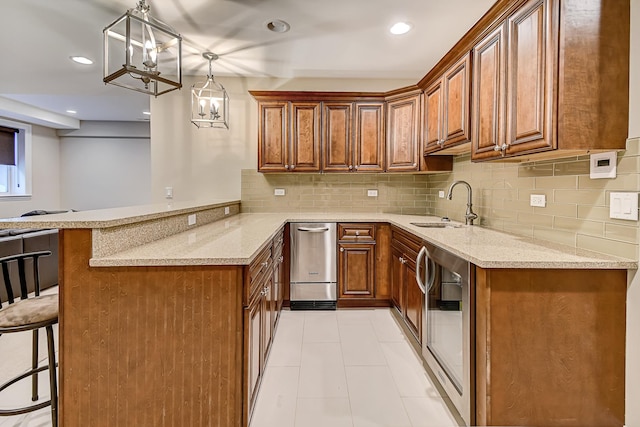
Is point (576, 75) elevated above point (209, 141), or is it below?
below

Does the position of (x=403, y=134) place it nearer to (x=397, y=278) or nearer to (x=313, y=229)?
(x=313, y=229)

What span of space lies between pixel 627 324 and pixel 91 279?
237 centimetres

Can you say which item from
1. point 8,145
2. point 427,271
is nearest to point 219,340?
point 427,271

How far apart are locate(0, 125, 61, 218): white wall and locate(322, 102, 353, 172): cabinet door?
6223mm

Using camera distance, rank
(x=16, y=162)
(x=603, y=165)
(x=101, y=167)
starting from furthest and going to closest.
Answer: (x=101, y=167)
(x=16, y=162)
(x=603, y=165)

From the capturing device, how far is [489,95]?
80.7 inches

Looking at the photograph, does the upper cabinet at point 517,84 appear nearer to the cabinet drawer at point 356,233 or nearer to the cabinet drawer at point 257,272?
the cabinet drawer at point 356,233

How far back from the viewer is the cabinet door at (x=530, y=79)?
1562 millimetres

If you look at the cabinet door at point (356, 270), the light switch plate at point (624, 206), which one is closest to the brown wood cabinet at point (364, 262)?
the cabinet door at point (356, 270)

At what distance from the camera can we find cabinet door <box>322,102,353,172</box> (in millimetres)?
3613

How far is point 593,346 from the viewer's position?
1486mm

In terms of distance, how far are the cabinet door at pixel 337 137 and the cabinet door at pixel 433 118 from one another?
80 centimetres

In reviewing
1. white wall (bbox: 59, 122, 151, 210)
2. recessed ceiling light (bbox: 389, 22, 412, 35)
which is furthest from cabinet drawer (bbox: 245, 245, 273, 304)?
white wall (bbox: 59, 122, 151, 210)

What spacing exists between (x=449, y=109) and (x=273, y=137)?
1820 mm
